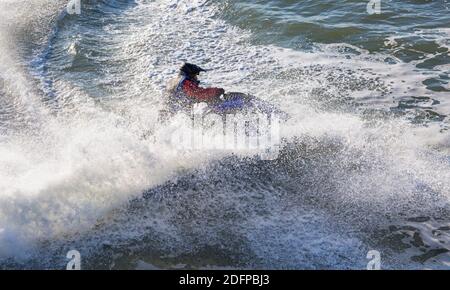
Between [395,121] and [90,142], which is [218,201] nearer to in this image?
[90,142]

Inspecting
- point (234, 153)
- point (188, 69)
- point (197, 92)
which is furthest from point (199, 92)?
point (234, 153)

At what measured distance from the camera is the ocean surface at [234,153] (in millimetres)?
6980

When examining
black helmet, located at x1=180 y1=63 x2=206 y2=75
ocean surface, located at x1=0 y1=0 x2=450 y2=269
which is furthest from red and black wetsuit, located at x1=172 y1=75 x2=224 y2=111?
ocean surface, located at x1=0 y1=0 x2=450 y2=269

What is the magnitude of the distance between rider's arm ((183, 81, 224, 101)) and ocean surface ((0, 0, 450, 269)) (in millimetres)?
559

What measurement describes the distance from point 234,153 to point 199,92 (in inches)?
52.2

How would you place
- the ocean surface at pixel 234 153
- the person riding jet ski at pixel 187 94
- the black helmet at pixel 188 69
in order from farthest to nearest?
1. the black helmet at pixel 188 69
2. the person riding jet ski at pixel 187 94
3. the ocean surface at pixel 234 153

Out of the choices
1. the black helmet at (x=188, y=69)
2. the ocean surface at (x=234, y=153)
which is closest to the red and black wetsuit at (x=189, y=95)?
the black helmet at (x=188, y=69)

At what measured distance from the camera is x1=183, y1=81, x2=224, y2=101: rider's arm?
9.48 meters

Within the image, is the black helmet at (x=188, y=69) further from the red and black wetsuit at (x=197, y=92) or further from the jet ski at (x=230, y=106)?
the jet ski at (x=230, y=106)

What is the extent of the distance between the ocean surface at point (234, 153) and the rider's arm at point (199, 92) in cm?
56

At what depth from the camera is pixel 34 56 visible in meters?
13.1

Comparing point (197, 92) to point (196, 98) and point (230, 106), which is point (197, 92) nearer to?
point (196, 98)

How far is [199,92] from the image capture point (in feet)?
31.1

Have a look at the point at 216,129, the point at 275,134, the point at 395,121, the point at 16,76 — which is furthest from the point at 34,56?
the point at 395,121
